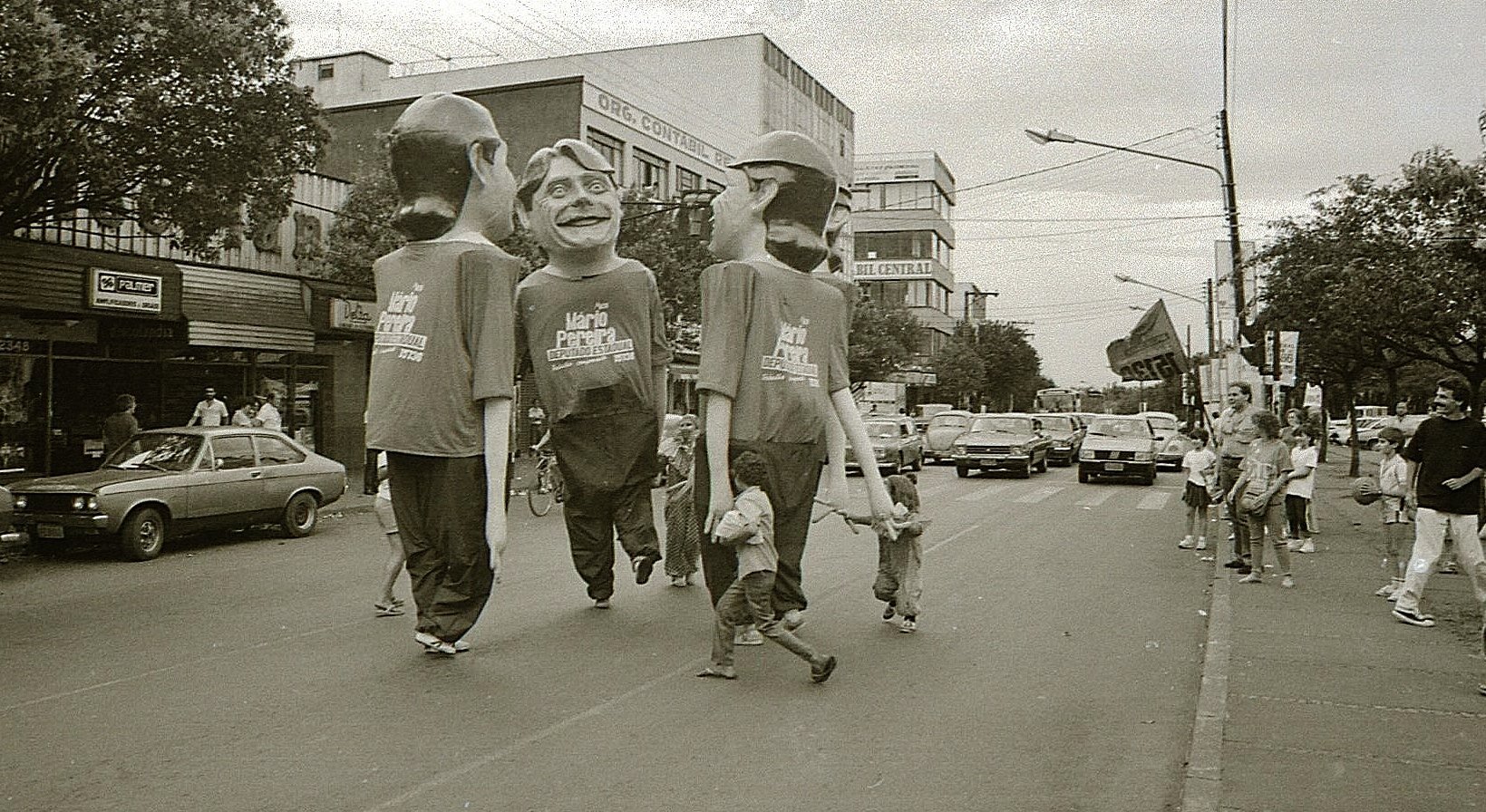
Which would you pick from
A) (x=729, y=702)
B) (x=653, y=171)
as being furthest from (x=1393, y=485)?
(x=653, y=171)

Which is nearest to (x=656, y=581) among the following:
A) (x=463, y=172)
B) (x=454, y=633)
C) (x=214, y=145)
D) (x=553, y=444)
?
(x=553, y=444)

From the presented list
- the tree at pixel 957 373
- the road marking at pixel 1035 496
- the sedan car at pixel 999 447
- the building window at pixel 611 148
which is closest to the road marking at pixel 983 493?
the road marking at pixel 1035 496

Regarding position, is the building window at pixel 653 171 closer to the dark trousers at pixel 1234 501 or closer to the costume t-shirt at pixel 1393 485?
the dark trousers at pixel 1234 501

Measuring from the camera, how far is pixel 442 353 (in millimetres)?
6902

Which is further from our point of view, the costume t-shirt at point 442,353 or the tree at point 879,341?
the tree at point 879,341

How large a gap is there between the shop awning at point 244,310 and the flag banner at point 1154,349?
52.7ft

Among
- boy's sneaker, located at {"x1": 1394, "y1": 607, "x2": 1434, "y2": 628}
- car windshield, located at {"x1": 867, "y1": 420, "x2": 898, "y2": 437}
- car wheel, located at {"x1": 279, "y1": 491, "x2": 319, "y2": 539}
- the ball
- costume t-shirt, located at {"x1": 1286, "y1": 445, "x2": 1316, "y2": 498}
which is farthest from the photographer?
car windshield, located at {"x1": 867, "y1": 420, "x2": 898, "y2": 437}

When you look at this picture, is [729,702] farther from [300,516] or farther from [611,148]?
[611,148]

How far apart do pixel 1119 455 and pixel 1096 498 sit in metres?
4.11

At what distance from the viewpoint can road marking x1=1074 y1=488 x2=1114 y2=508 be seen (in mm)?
19703

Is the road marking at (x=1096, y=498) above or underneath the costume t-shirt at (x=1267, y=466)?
underneath

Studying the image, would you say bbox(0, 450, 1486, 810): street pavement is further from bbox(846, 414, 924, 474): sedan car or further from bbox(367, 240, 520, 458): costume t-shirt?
bbox(846, 414, 924, 474): sedan car

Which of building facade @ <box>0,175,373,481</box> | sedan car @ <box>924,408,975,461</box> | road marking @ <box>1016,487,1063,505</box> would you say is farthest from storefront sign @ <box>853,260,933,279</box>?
building facade @ <box>0,175,373,481</box>

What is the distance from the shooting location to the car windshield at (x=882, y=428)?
26.7 m
